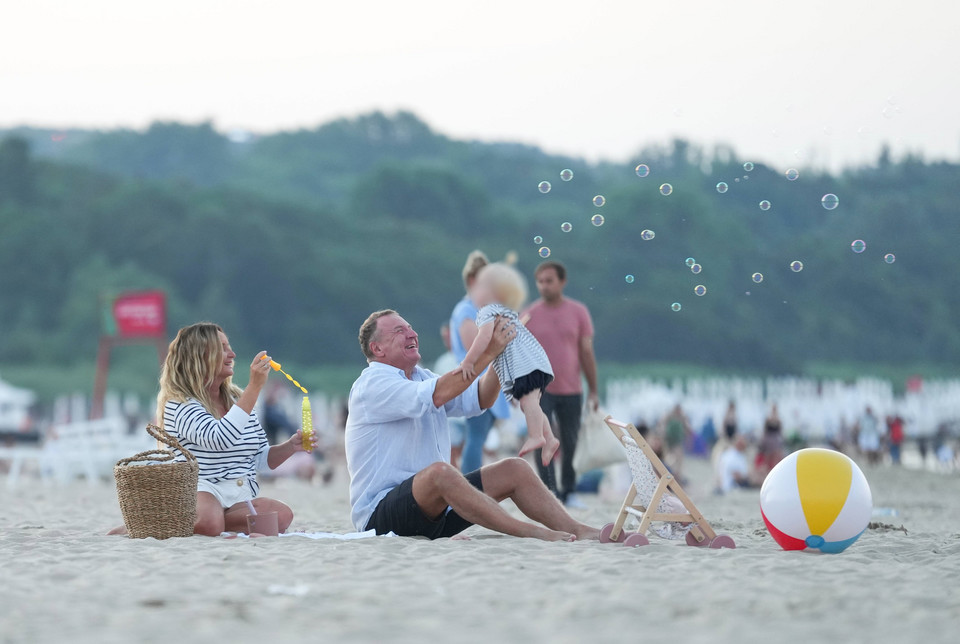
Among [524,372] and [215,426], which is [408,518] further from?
[215,426]

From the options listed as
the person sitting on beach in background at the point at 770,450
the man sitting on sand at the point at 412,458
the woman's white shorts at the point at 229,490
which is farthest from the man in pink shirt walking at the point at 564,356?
the person sitting on beach in background at the point at 770,450

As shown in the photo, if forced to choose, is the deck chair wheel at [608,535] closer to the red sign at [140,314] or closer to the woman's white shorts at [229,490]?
the woman's white shorts at [229,490]

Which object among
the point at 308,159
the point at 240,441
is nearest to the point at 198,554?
the point at 240,441

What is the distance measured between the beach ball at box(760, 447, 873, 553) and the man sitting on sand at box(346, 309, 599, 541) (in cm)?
72

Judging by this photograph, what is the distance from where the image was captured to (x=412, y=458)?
507 centimetres

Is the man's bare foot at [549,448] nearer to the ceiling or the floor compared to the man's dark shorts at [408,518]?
nearer to the ceiling

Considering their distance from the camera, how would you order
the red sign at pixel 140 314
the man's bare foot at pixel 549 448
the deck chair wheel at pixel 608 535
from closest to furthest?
the deck chair wheel at pixel 608 535 < the man's bare foot at pixel 549 448 < the red sign at pixel 140 314

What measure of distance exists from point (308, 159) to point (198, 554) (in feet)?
336

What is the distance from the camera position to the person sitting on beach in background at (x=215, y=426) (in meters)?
5.07

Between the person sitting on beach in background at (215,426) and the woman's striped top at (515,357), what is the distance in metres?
0.82

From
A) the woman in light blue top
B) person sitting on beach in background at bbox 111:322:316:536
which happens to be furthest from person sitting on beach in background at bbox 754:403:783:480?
person sitting on beach in background at bbox 111:322:316:536

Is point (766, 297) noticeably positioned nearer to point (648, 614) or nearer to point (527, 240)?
point (527, 240)

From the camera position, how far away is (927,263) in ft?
200

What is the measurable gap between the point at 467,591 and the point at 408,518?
116cm
